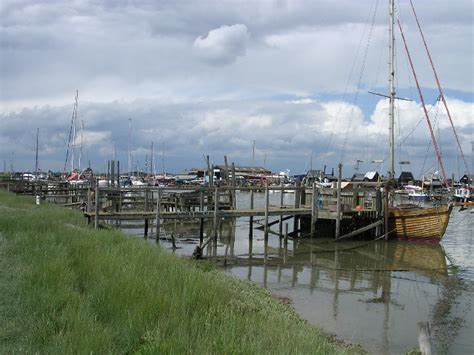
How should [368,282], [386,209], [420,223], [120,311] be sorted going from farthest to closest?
[420,223]
[386,209]
[368,282]
[120,311]

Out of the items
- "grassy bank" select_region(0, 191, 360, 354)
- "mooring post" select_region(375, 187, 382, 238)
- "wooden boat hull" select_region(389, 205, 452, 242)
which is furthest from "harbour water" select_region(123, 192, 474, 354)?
"grassy bank" select_region(0, 191, 360, 354)

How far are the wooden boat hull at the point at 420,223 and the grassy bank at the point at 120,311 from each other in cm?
1884

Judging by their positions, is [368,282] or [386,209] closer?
[368,282]

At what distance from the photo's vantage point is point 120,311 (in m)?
7.73

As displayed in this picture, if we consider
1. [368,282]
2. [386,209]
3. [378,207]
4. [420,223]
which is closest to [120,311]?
[368,282]

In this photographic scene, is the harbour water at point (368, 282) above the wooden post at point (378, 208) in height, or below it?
below

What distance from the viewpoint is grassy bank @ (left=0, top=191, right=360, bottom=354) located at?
638 cm

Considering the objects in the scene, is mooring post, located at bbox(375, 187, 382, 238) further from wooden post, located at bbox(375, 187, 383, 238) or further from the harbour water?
the harbour water

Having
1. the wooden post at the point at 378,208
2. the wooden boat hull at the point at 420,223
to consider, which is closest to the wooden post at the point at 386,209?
the wooden post at the point at 378,208

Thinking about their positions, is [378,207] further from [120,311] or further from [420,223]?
[120,311]

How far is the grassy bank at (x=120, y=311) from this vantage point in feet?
20.9

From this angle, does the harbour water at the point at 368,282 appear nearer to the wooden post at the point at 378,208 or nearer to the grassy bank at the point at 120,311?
the wooden post at the point at 378,208

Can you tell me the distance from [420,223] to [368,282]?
481 inches

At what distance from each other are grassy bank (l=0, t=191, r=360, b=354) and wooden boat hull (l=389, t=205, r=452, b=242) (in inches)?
742
